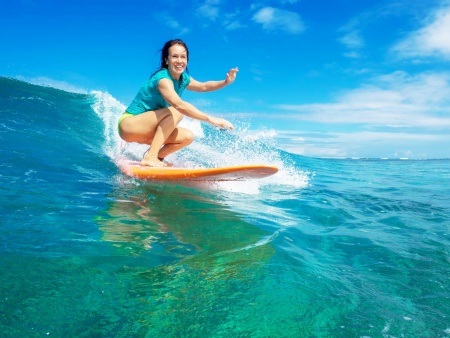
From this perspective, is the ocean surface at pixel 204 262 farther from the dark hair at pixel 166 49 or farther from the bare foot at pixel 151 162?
the dark hair at pixel 166 49

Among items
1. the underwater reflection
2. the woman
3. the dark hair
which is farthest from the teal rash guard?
the underwater reflection

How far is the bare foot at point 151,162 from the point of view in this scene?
526 centimetres

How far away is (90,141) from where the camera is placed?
8898mm

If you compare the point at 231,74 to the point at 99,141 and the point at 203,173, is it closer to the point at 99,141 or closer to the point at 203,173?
the point at 203,173

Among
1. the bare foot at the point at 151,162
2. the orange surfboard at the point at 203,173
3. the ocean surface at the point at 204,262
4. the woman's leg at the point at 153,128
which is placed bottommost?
the ocean surface at the point at 204,262

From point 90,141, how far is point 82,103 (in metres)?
6.97

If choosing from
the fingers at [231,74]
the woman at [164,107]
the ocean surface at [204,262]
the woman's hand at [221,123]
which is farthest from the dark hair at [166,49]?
Answer: the ocean surface at [204,262]

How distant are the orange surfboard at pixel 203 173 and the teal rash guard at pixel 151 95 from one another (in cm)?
92

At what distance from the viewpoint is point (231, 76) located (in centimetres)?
555

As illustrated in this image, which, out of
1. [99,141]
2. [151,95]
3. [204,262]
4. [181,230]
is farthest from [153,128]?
[99,141]

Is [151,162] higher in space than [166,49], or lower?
lower

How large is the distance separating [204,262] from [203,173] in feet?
7.96

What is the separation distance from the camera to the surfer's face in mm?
4949

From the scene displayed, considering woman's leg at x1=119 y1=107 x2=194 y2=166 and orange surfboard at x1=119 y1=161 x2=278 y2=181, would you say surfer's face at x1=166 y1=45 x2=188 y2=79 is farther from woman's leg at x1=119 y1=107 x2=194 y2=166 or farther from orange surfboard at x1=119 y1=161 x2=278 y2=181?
Result: orange surfboard at x1=119 y1=161 x2=278 y2=181
